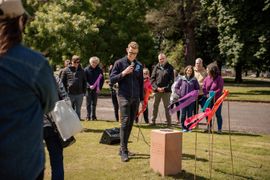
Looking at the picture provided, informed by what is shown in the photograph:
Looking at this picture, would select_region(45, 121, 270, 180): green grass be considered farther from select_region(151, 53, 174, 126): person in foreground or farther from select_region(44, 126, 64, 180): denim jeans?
select_region(151, 53, 174, 126): person in foreground

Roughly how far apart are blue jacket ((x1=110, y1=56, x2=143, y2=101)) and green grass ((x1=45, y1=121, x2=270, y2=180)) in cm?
124

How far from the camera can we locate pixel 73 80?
468 inches

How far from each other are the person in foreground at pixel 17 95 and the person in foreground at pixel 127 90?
16.5 ft

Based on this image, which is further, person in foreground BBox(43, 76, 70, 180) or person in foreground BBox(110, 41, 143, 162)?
person in foreground BBox(110, 41, 143, 162)

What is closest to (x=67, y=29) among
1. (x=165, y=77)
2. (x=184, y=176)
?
(x=165, y=77)

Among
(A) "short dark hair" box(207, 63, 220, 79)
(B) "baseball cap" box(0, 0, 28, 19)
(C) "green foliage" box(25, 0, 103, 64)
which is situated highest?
(C) "green foliage" box(25, 0, 103, 64)

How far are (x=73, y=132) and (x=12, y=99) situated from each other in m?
2.20

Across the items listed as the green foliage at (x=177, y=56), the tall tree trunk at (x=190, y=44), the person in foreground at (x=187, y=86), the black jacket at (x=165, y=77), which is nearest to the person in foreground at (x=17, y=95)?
the person in foreground at (x=187, y=86)

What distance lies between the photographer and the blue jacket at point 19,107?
251 cm

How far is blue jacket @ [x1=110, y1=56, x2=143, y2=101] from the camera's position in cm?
775

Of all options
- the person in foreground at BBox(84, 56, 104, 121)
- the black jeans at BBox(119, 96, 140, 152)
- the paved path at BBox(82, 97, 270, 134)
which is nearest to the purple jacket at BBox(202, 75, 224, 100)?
the paved path at BBox(82, 97, 270, 134)

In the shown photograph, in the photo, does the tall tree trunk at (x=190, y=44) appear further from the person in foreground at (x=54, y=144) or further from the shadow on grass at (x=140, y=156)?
the person in foreground at (x=54, y=144)

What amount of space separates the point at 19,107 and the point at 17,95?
74mm

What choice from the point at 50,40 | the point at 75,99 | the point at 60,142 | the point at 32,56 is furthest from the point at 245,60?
the point at 32,56
